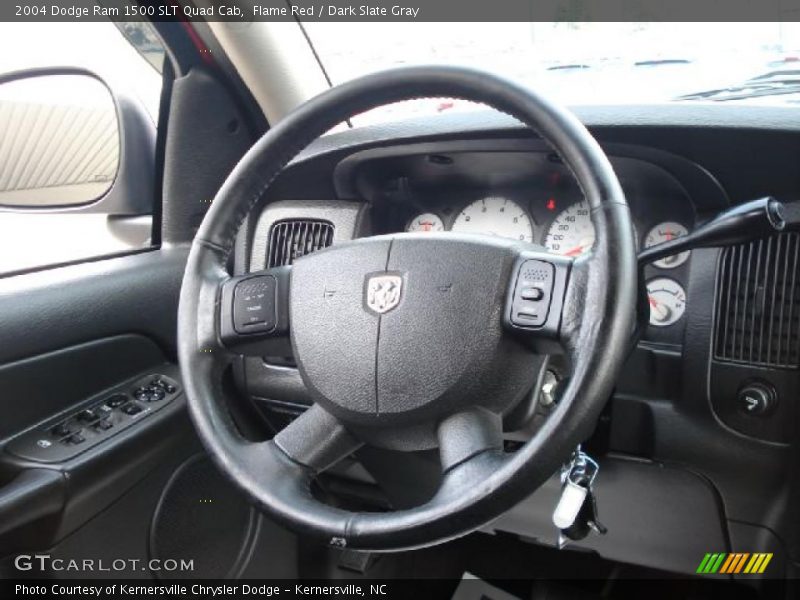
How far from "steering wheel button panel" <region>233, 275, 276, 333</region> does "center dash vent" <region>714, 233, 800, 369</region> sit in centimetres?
78

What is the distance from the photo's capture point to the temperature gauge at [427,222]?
1.58 metres

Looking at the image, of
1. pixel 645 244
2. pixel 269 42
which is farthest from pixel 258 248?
pixel 645 244

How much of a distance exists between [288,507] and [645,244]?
0.87 metres

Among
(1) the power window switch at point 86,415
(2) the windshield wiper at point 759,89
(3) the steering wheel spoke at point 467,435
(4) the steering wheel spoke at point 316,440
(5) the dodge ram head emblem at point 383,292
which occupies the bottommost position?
(1) the power window switch at point 86,415

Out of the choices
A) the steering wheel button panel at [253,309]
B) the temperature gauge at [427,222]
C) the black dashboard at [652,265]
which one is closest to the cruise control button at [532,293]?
the black dashboard at [652,265]

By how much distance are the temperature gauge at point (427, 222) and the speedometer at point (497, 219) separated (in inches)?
1.5

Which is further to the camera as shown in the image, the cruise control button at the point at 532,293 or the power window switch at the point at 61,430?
the power window switch at the point at 61,430

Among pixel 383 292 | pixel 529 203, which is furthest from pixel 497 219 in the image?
pixel 383 292

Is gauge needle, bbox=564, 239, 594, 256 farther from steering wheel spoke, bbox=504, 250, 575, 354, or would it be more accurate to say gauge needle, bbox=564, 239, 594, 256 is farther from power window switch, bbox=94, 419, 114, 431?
power window switch, bbox=94, 419, 114, 431

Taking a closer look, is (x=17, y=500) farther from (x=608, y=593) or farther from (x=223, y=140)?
(x=608, y=593)

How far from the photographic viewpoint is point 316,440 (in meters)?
1.02

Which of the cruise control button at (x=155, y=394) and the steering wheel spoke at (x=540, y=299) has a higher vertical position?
the steering wheel spoke at (x=540, y=299)

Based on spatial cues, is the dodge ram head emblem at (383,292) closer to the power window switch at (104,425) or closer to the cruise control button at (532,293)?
the cruise control button at (532,293)

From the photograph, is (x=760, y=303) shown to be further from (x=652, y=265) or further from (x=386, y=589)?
(x=386, y=589)
